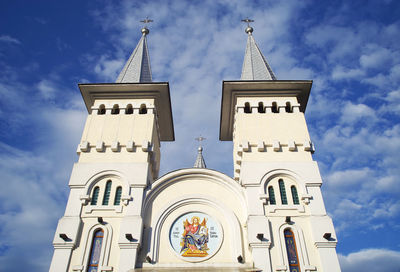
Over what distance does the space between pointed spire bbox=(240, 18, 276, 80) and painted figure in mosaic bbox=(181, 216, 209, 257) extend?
11878 mm

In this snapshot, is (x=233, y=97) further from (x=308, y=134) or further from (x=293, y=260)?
(x=293, y=260)

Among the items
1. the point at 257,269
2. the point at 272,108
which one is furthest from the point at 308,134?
the point at 257,269

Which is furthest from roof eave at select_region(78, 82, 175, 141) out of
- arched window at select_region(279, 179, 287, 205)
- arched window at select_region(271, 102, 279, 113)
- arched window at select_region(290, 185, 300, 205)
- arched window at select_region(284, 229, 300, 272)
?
arched window at select_region(284, 229, 300, 272)

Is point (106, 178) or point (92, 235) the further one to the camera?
point (106, 178)

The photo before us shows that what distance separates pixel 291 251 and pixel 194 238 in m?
4.74

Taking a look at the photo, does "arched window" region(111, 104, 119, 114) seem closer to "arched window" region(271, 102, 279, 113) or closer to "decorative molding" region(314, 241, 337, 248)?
"arched window" region(271, 102, 279, 113)

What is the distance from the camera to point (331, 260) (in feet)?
52.2

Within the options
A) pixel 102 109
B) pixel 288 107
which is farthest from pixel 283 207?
pixel 102 109

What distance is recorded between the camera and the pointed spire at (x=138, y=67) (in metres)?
25.6

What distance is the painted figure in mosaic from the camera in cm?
1694

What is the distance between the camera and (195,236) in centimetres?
1745

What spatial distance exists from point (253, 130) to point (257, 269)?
28.5 feet

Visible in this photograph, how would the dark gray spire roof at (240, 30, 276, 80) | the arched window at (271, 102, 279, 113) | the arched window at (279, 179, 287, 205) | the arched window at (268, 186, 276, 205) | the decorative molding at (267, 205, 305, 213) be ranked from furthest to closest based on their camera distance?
the dark gray spire roof at (240, 30, 276, 80)
the arched window at (271, 102, 279, 113)
the arched window at (279, 179, 287, 205)
the arched window at (268, 186, 276, 205)
the decorative molding at (267, 205, 305, 213)

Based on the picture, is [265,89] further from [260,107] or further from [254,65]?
[254,65]
